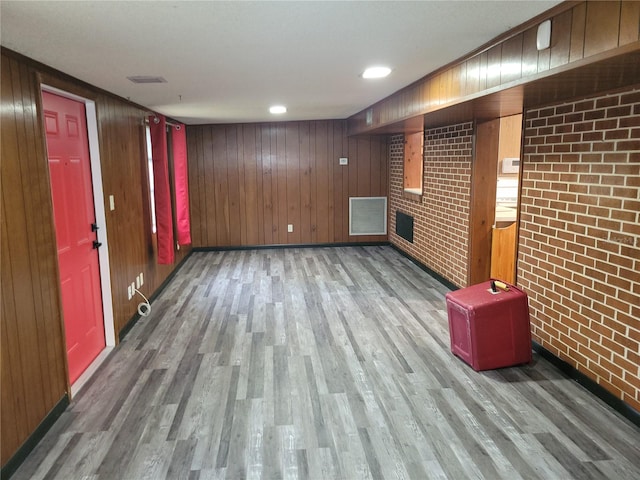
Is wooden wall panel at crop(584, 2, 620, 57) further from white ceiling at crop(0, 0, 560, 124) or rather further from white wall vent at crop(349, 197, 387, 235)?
white wall vent at crop(349, 197, 387, 235)

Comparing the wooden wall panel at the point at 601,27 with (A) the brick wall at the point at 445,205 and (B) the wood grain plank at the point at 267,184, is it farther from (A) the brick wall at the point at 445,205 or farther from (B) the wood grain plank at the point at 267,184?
(B) the wood grain plank at the point at 267,184

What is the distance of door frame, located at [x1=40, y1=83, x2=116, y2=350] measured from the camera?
3404 mm

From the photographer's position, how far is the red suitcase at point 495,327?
3.08 m

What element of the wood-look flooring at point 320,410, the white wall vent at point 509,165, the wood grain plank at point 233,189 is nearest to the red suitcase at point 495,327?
the wood-look flooring at point 320,410

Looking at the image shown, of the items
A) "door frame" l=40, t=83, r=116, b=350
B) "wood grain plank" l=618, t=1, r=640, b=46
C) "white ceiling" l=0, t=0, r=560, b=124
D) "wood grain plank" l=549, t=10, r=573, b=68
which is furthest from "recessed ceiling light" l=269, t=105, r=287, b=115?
"wood grain plank" l=618, t=1, r=640, b=46

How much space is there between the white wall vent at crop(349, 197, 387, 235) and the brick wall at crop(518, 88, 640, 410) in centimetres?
406

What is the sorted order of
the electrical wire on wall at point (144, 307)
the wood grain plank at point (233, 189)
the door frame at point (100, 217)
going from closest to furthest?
the door frame at point (100, 217), the electrical wire on wall at point (144, 307), the wood grain plank at point (233, 189)

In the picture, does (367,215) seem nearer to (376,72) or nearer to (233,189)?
(233,189)

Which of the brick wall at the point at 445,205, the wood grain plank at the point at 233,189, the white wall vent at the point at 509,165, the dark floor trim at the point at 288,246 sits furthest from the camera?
the dark floor trim at the point at 288,246

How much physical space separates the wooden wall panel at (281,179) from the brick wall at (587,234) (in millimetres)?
4117

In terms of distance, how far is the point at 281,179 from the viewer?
7.36 m

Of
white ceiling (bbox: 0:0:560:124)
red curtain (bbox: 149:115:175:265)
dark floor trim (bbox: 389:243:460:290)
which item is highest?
white ceiling (bbox: 0:0:560:124)

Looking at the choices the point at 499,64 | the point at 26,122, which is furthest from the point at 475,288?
the point at 26,122

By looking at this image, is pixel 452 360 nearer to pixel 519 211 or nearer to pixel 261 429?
pixel 519 211
